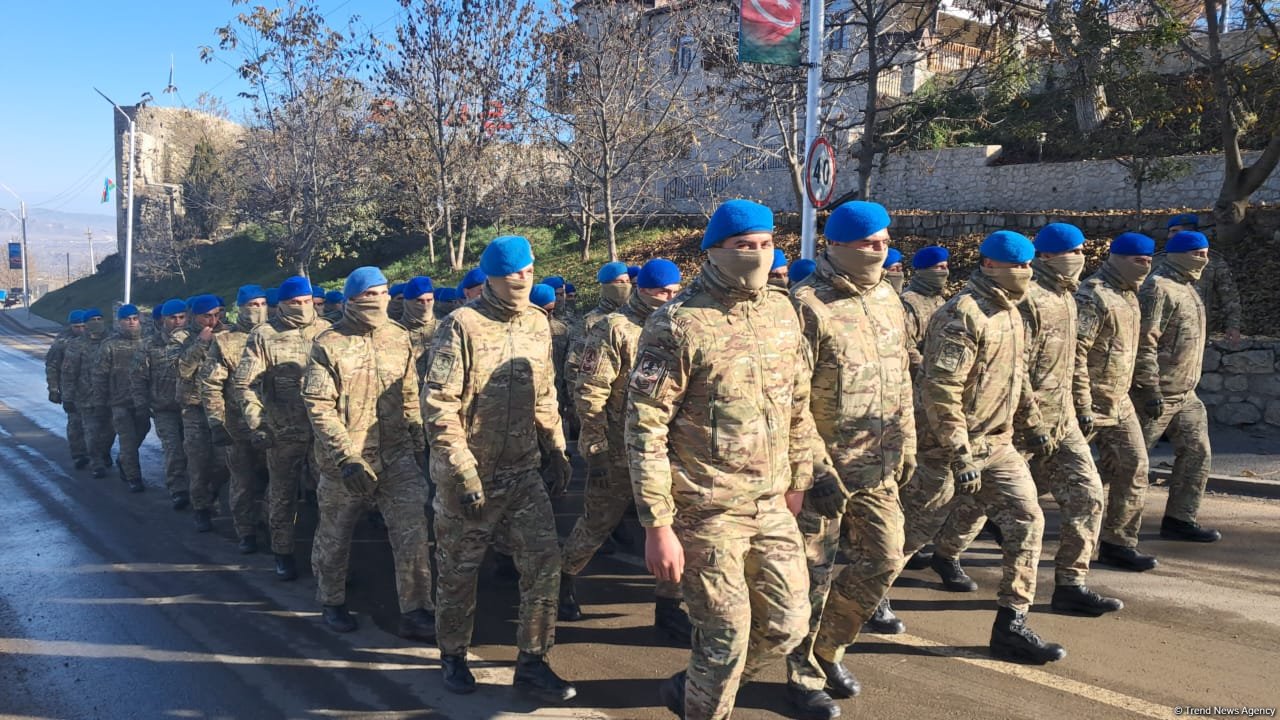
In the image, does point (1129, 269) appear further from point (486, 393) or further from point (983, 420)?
point (486, 393)

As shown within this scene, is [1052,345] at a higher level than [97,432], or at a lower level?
higher

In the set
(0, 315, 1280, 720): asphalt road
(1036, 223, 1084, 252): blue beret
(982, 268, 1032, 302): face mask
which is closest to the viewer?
(0, 315, 1280, 720): asphalt road

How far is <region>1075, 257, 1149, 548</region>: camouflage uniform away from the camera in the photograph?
18.8ft

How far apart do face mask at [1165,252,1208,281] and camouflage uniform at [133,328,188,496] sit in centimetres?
881

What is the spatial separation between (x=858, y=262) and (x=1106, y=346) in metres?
2.72

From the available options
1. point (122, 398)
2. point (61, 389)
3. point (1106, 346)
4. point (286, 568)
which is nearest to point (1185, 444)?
point (1106, 346)

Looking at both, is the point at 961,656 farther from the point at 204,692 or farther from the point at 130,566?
the point at 130,566

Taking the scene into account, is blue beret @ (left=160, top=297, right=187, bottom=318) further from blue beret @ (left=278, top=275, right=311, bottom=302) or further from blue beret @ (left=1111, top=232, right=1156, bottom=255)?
blue beret @ (left=1111, top=232, right=1156, bottom=255)

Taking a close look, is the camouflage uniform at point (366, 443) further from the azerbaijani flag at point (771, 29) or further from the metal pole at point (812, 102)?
the azerbaijani flag at point (771, 29)

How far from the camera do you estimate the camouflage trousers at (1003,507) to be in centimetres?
455

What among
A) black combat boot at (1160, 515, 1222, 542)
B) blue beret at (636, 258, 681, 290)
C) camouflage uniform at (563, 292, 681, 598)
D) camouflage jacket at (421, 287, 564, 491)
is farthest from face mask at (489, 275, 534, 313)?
black combat boot at (1160, 515, 1222, 542)

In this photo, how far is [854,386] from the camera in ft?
13.3

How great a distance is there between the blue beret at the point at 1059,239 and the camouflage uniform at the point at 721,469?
8.54 feet

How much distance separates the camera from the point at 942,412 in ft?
14.7
